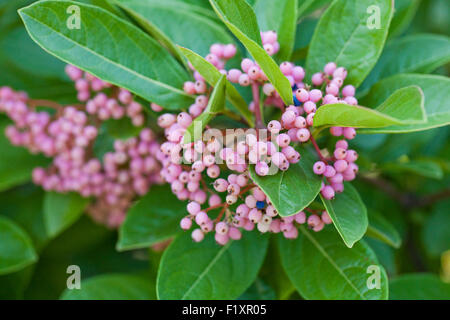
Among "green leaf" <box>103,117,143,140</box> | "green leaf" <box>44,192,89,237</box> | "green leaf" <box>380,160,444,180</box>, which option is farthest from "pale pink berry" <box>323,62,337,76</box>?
"green leaf" <box>44,192,89,237</box>

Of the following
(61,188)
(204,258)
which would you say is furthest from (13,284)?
(204,258)

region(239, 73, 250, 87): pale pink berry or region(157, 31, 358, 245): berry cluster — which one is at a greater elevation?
region(239, 73, 250, 87): pale pink berry

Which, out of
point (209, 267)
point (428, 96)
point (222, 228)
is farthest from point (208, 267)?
point (428, 96)

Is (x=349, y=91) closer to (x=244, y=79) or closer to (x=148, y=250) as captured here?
(x=244, y=79)

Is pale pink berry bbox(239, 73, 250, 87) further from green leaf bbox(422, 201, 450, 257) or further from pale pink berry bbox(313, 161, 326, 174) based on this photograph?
green leaf bbox(422, 201, 450, 257)

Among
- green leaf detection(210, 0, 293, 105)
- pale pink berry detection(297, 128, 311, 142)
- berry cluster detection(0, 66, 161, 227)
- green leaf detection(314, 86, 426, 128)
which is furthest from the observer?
berry cluster detection(0, 66, 161, 227)
